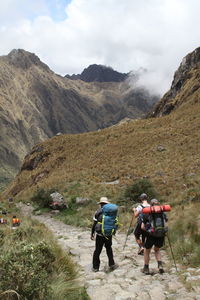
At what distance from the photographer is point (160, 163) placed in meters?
31.7

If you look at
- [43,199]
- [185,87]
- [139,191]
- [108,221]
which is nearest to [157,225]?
[108,221]

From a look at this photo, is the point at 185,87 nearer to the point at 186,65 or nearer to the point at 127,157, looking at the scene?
the point at 186,65

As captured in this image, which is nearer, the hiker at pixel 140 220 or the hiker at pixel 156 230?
the hiker at pixel 156 230

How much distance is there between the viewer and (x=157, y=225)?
8117mm

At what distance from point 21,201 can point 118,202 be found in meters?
16.4

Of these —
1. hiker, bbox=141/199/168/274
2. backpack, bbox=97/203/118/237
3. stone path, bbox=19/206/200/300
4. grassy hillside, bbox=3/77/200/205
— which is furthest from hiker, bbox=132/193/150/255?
grassy hillside, bbox=3/77/200/205

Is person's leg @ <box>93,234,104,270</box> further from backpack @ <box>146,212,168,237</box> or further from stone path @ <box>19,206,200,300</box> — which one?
backpack @ <box>146,212,168,237</box>

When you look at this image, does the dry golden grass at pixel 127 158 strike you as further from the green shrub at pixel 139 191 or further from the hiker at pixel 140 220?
the hiker at pixel 140 220

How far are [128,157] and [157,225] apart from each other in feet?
95.1

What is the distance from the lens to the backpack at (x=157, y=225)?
8.12 meters

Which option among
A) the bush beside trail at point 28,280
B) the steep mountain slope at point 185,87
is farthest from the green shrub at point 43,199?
the steep mountain slope at point 185,87

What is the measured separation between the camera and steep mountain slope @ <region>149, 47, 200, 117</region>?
59.0 m

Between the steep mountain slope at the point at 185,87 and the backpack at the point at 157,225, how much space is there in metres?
49.2

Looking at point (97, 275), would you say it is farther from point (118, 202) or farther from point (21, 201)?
point (21, 201)
